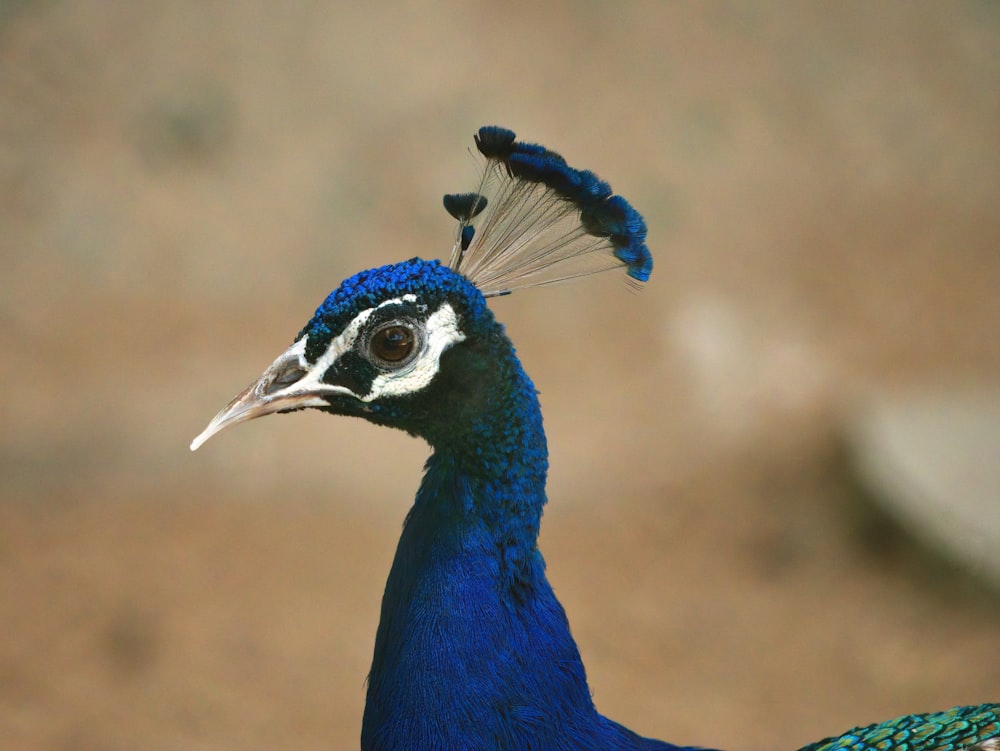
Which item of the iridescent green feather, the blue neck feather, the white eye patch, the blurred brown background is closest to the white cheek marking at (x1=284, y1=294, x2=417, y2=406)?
the white eye patch

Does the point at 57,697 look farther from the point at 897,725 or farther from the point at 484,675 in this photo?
the point at 897,725

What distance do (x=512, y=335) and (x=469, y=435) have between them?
353 centimetres

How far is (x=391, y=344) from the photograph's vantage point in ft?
4.51

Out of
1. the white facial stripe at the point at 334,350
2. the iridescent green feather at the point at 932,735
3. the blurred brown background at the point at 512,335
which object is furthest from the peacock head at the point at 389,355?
the blurred brown background at the point at 512,335

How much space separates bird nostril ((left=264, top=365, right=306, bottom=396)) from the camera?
140 centimetres

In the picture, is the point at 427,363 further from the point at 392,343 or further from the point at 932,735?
the point at 932,735

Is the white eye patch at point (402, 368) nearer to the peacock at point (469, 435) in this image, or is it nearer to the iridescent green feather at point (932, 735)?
the peacock at point (469, 435)

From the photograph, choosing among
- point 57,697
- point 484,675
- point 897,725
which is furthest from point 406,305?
point 57,697

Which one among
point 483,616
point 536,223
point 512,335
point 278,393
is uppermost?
point 512,335

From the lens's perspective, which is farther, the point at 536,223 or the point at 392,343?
the point at 536,223

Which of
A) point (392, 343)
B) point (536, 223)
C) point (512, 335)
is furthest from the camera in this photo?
point (512, 335)

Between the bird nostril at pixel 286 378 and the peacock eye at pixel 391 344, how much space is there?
107 millimetres

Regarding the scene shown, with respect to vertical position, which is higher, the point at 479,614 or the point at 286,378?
the point at 286,378

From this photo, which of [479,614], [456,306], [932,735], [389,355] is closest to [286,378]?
[389,355]
